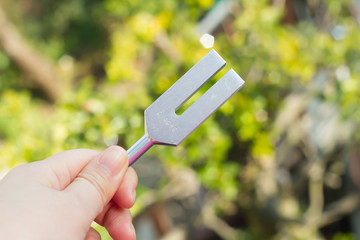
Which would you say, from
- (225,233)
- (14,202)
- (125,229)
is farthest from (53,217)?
(225,233)

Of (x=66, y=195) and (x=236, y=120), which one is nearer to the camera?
(x=66, y=195)

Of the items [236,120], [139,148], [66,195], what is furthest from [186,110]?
[236,120]

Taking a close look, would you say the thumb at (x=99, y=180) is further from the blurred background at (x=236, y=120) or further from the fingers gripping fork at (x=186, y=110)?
the blurred background at (x=236, y=120)

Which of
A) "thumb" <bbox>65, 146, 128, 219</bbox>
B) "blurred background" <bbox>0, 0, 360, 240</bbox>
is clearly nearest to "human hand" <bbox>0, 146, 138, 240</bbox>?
"thumb" <bbox>65, 146, 128, 219</bbox>

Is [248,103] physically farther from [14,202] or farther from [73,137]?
[14,202]

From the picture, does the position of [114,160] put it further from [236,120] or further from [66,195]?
[236,120]

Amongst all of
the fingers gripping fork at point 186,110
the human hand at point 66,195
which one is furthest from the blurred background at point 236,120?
the fingers gripping fork at point 186,110
